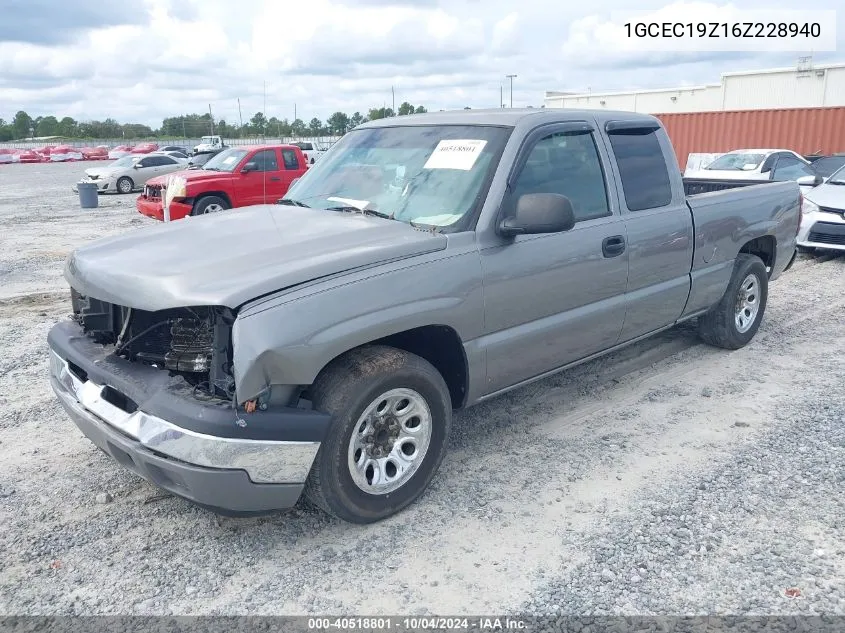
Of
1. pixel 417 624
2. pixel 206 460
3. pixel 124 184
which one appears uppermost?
pixel 206 460

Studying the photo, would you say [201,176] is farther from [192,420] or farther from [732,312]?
[192,420]

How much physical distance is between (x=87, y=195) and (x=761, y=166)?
16532 mm

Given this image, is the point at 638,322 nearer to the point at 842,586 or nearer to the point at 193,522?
the point at 842,586

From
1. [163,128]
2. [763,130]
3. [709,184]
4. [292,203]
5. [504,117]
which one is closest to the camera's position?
[504,117]

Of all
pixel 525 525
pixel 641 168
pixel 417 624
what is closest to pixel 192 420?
pixel 417 624

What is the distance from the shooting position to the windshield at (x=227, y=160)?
14625 millimetres

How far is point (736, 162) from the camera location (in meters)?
15.0

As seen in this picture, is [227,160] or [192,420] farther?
[227,160]

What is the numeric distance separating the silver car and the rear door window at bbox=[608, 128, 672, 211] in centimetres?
2246

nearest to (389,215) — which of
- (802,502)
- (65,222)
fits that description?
(802,502)

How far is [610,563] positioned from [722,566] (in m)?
0.48

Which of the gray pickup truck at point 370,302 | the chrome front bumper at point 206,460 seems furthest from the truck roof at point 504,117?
the chrome front bumper at point 206,460

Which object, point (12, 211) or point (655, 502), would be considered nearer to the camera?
point (655, 502)

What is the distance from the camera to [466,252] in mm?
3564
